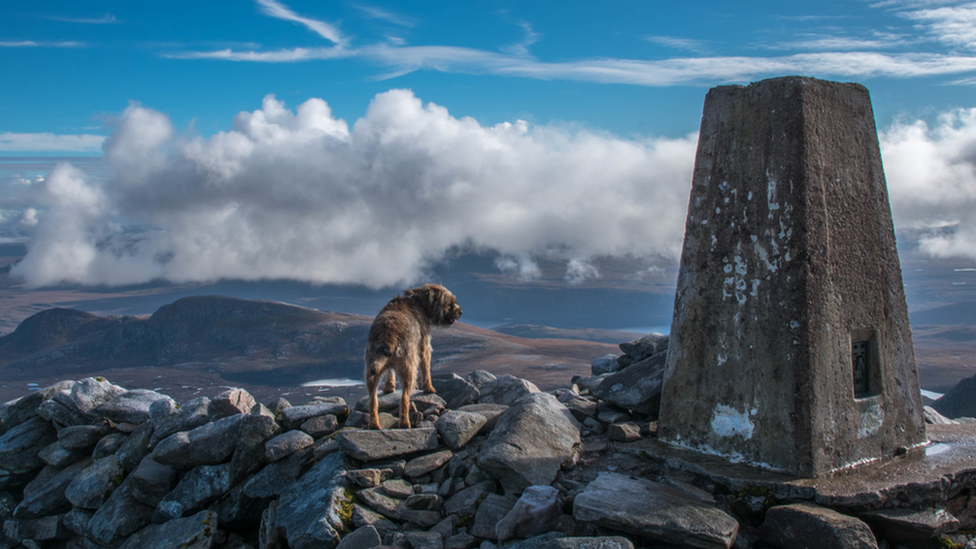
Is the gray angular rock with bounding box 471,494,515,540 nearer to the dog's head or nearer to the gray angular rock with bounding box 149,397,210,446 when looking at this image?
the dog's head

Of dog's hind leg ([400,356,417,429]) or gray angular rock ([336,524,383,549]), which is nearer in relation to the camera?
gray angular rock ([336,524,383,549])

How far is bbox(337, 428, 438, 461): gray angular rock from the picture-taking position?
845 cm

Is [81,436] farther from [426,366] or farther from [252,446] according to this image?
[426,366]

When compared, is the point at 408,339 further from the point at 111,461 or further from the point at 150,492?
the point at 111,461

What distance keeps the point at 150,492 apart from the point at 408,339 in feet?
17.5

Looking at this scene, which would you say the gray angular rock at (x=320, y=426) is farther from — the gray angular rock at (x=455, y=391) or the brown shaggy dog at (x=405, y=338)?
the gray angular rock at (x=455, y=391)

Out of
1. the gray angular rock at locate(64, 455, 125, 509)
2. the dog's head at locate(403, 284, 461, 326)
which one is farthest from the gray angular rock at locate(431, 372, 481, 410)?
the gray angular rock at locate(64, 455, 125, 509)

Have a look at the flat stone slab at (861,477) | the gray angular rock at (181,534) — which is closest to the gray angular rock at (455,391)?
the flat stone slab at (861,477)

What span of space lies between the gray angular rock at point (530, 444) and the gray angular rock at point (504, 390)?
1.83 m

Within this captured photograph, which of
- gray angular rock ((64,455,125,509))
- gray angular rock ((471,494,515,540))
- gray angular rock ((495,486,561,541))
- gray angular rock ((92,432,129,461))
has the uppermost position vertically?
gray angular rock ((495,486,561,541))

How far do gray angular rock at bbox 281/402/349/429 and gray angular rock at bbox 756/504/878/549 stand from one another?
22.7ft

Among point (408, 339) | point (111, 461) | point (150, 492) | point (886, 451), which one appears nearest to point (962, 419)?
point (886, 451)

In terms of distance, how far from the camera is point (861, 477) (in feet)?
22.6

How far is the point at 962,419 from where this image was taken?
10.6 m
